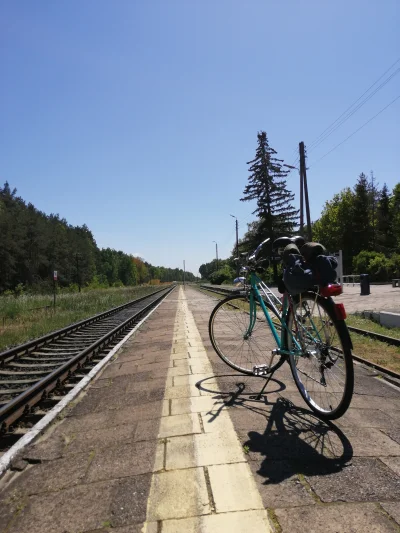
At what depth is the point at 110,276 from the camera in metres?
144

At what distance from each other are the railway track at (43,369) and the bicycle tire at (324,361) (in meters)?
2.57

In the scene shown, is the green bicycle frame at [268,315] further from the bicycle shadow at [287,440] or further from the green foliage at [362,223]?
the green foliage at [362,223]

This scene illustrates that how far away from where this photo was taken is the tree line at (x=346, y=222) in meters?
40.6

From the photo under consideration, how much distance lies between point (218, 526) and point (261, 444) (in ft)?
2.95

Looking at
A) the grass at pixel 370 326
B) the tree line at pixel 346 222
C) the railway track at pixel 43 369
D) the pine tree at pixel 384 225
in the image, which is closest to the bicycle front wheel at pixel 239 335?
the railway track at pixel 43 369

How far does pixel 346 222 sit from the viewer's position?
66875 millimetres

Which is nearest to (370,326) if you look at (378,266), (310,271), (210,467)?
(310,271)

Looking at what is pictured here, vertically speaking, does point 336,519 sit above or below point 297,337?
below

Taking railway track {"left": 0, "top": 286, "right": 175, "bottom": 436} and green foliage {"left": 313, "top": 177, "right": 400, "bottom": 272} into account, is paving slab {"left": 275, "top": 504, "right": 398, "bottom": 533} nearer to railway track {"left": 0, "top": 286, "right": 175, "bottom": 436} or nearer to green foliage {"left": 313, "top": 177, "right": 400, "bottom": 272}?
railway track {"left": 0, "top": 286, "right": 175, "bottom": 436}

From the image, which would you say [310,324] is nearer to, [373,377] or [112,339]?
[373,377]

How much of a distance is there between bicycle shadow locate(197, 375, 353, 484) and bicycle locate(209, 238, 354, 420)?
14cm

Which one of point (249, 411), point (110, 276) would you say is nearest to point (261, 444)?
point (249, 411)

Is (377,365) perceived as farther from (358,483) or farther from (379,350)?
(358,483)

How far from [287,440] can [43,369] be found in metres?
4.79
